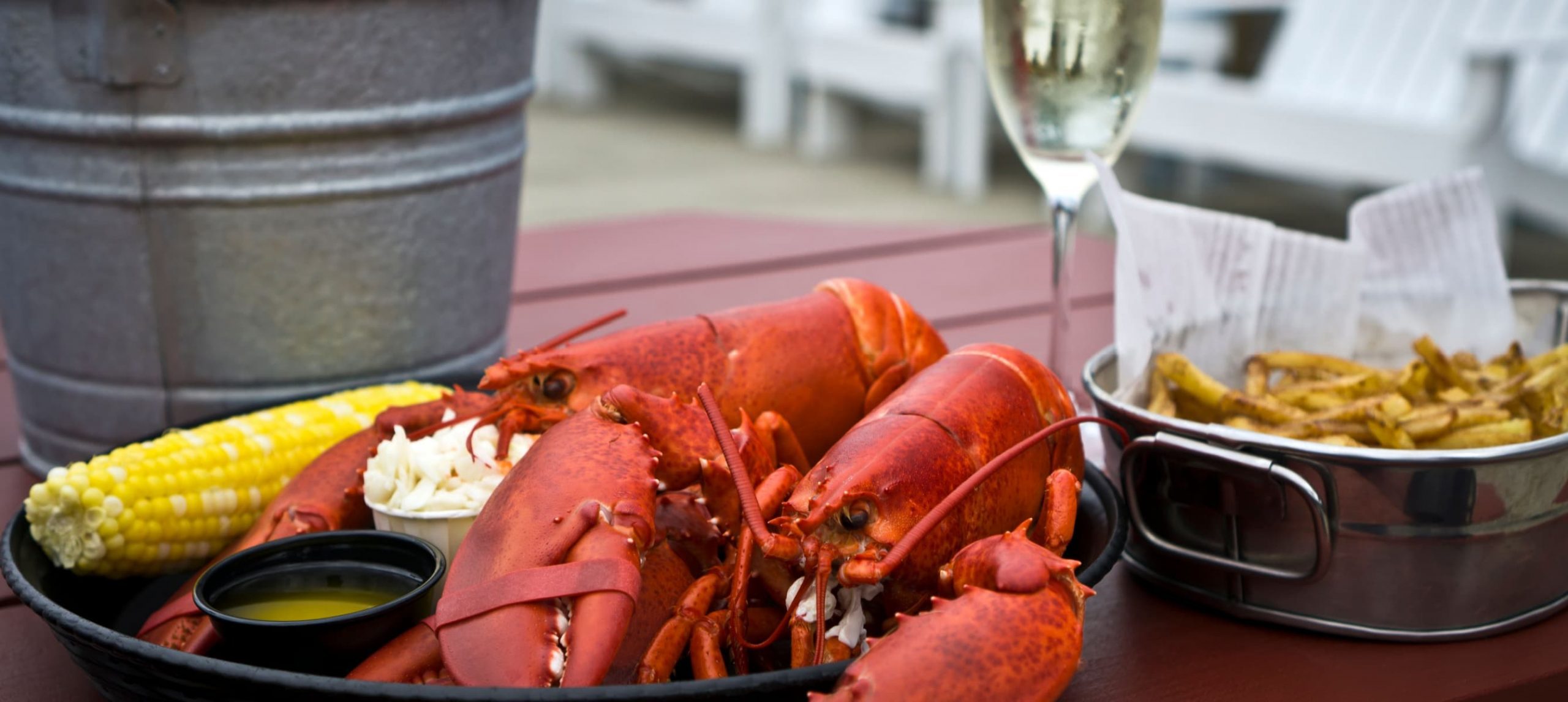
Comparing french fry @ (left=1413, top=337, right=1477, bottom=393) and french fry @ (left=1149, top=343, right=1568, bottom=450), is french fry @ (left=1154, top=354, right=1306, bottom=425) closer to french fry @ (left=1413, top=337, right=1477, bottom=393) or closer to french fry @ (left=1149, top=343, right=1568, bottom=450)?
french fry @ (left=1149, top=343, right=1568, bottom=450)

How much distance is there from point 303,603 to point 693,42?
6.15 m

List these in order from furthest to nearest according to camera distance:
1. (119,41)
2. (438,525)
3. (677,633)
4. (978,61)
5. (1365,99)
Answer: (978,61) < (1365,99) < (119,41) < (438,525) < (677,633)

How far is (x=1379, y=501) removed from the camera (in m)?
0.84

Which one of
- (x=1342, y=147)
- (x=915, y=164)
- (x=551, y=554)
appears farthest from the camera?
(x=915, y=164)

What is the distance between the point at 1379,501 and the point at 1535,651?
15 centimetres

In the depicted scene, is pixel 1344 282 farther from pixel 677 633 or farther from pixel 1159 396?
pixel 677 633

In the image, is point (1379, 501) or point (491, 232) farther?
point (491, 232)

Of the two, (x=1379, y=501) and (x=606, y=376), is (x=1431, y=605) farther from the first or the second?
(x=606, y=376)

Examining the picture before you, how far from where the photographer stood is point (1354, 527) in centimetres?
86

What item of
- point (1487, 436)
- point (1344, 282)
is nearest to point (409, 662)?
point (1487, 436)

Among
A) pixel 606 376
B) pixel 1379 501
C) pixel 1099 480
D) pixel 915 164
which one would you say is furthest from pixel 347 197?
pixel 915 164

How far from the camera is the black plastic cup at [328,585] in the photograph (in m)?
0.75

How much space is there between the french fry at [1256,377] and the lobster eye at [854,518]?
373 mm

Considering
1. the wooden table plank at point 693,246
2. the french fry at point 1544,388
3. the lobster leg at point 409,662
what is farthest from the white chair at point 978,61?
the lobster leg at point 409,662
